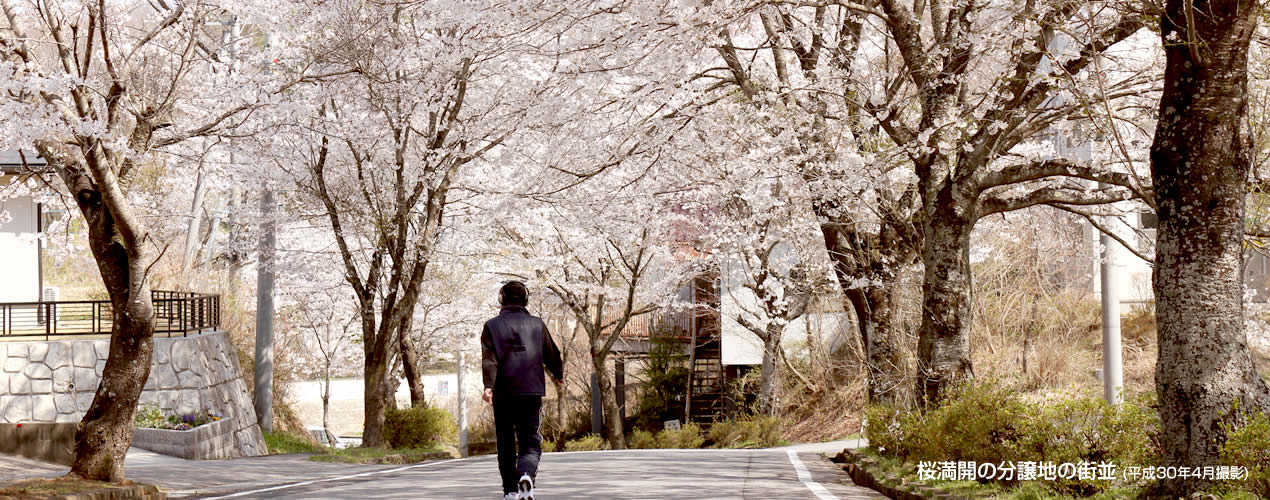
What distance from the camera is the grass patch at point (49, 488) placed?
30.3ft

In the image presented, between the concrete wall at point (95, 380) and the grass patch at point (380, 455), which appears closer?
the grass patch at point (380, 455)

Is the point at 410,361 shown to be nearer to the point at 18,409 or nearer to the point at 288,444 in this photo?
the point at 288,444

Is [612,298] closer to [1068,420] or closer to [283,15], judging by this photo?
[283,15]

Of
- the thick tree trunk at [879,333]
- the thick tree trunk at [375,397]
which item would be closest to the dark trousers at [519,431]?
the thick tree trunk at [879,333]

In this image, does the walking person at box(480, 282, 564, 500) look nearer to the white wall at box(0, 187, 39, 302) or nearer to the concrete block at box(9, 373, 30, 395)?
the concrete block at box(9, 373, 30, 395)

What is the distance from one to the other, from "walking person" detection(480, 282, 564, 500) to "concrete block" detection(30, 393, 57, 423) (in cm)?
1490

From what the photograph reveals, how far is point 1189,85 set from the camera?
22.2 feet

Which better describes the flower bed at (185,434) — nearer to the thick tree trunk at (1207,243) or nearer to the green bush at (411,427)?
the green bush at (411,427)

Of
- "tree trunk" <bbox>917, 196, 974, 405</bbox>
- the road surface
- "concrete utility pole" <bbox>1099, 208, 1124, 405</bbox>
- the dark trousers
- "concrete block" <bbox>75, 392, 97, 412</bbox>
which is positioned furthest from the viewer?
"concrete block" <bbox>75, 392, 97, 412</bbox>

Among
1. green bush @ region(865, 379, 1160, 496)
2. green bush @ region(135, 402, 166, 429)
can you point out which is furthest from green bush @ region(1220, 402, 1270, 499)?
green bush @ region(135, 402, 166, 429)

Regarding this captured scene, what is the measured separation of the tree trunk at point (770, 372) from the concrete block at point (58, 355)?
15304mm

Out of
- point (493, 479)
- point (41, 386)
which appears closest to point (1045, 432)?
point (493, 479)

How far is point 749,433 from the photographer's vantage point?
2467 centimetres

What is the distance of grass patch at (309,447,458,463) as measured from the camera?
17.8 metres
